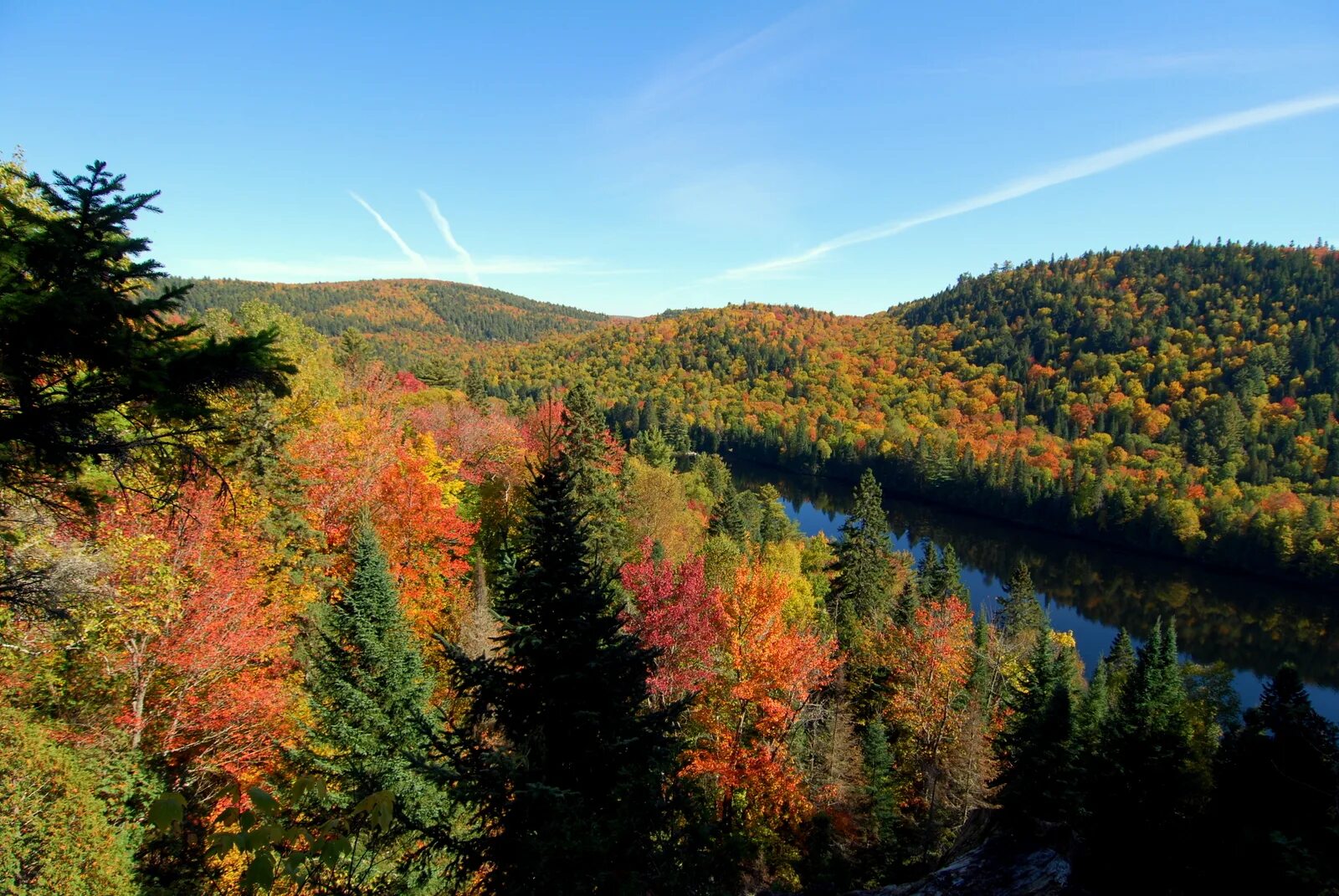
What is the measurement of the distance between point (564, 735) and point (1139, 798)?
16.6 meters

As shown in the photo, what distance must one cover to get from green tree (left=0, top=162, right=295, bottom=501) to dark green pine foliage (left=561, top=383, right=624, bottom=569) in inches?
865

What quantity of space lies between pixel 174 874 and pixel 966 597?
51029 millimetres

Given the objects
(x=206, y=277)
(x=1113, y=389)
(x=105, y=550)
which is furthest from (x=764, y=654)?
(x=206, y=277)

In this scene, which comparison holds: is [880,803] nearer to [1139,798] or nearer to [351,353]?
[1139,798]

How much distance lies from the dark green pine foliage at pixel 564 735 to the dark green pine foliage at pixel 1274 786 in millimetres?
9237

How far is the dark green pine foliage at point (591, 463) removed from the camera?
90.1 ft

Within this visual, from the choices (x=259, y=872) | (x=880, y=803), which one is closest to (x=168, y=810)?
(x=259, y=872)

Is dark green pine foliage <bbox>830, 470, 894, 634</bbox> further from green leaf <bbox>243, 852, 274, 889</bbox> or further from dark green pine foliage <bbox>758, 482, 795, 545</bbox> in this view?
green leaf <bbox>243, 852, 274, 889</bbox>

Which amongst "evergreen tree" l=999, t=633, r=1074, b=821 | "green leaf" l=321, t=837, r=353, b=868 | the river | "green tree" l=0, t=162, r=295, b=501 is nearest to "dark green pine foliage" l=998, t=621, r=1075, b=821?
"evergreen tree" l=999, t=633, r=1074, b=821

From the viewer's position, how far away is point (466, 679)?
6.88m

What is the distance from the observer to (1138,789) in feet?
50.4

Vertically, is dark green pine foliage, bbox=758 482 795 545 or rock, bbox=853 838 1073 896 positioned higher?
rock, bbox=853 838 1073 896

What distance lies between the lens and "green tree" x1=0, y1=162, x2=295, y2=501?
13.9ft

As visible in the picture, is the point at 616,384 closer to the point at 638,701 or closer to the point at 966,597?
the point at 966,597
